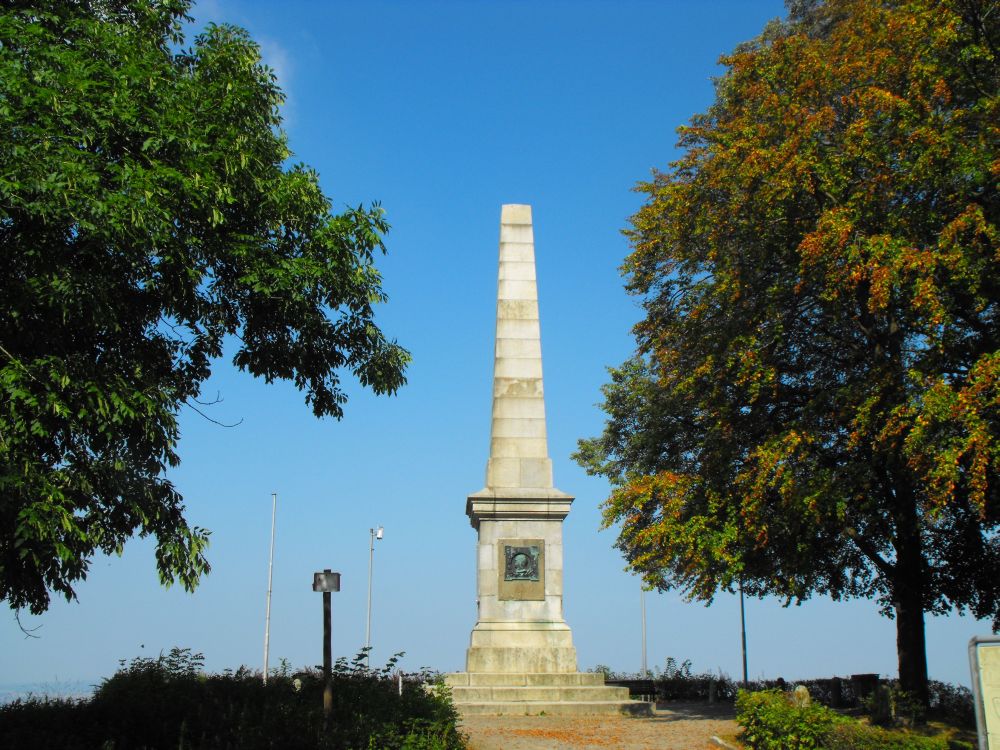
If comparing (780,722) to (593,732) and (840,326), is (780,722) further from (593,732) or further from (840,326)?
(840,326)

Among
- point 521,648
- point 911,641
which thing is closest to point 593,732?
point 521,648

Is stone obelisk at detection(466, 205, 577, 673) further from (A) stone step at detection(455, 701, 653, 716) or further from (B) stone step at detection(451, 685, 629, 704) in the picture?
(A) stone step at detection(455, 701, 653, 716)

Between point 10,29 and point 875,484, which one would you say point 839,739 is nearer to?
point 875,484

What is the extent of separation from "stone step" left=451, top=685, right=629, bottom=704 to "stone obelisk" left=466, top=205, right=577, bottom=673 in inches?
30.0

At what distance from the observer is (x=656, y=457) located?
22.6m

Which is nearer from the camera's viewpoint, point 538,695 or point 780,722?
point 780,722

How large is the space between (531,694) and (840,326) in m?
9.97

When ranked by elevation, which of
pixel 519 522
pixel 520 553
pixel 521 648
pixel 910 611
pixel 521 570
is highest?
pixel 519 522

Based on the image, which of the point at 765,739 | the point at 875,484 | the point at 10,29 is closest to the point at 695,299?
the point at 875,484

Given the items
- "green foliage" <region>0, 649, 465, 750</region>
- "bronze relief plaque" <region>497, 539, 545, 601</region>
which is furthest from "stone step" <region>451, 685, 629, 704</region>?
"green foliage" <region>0, 649, 465, 750</region>

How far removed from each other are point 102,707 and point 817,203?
47.4 feet

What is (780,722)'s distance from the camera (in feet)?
41.4

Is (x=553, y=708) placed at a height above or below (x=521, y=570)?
below

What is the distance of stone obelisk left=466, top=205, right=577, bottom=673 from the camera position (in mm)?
18906
